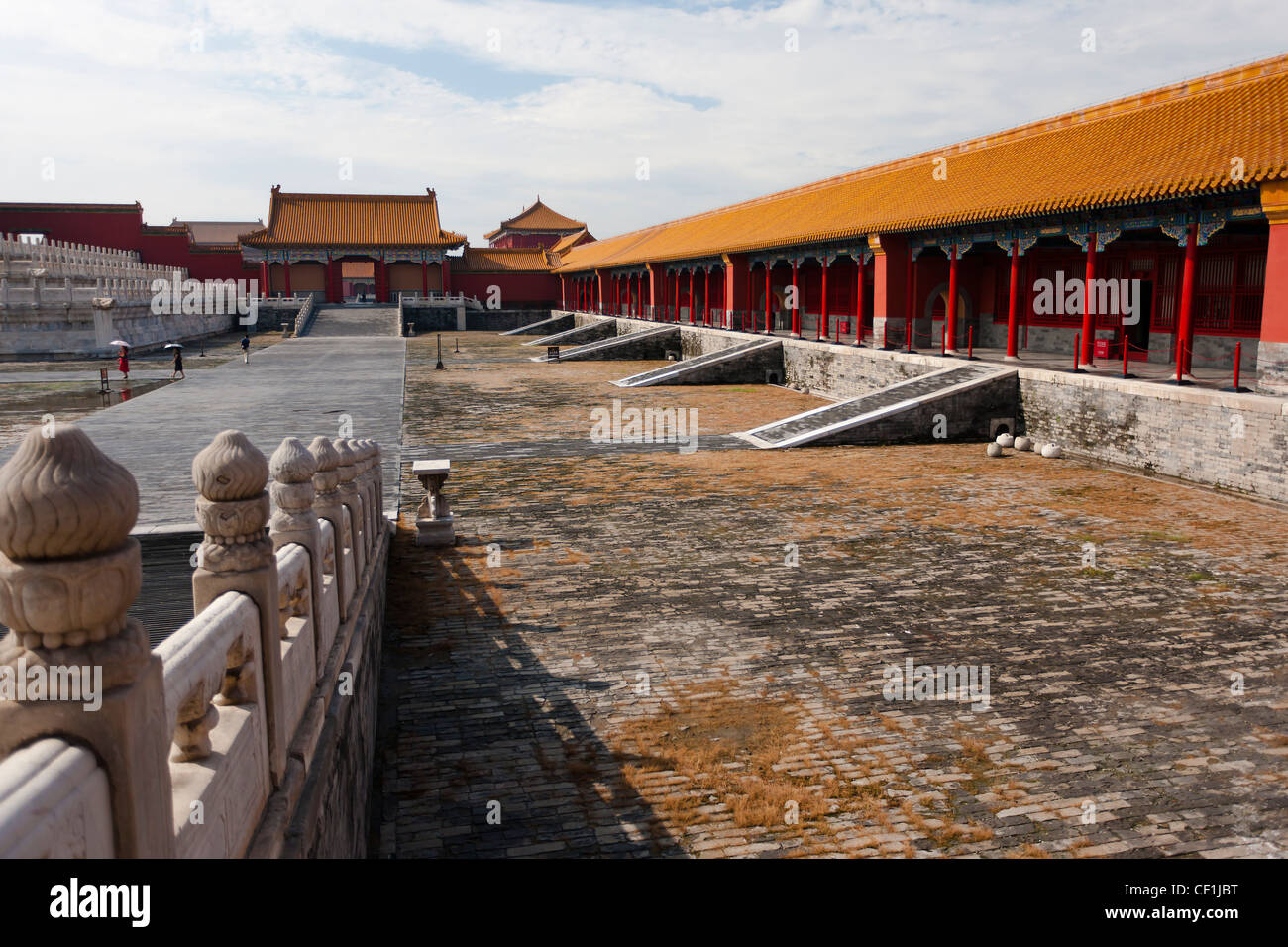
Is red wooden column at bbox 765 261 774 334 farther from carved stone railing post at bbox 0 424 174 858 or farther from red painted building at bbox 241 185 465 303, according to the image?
red painted building at bbox 241 185 465 303

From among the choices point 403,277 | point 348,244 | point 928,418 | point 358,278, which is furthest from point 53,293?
point 358,278

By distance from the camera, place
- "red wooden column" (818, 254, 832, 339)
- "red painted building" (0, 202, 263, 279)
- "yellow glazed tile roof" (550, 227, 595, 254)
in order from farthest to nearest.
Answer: "yellow glazed tile roof" (550, 227, 595, 254) < "red painted building" (0, 202, 263, 279) < "red wooden column" (818, 254, 832, 339)

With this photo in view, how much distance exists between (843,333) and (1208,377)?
13177mm

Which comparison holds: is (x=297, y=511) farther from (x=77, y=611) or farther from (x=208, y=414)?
(x=208, y=414)

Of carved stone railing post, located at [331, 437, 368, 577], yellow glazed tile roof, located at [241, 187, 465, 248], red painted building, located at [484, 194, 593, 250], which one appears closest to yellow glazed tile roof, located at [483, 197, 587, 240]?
red painted building, located at [484, 194, 593, 250]

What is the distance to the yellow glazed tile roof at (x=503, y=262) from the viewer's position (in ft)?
206

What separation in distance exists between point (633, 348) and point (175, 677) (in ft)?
116

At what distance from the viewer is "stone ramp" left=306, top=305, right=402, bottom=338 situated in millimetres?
50750

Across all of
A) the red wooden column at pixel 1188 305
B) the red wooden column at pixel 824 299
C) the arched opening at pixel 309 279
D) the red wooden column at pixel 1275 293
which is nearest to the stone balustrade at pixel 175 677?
the red wooden column at pixel 1275 293

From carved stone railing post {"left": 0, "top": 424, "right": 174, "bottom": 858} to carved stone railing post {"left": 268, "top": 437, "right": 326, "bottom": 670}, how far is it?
2.60 metres

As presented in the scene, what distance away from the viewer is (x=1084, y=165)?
16.9m

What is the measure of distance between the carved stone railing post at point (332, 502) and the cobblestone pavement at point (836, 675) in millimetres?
987

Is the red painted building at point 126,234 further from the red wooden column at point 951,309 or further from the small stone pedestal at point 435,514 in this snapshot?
the small stone pedestal at point 435,514

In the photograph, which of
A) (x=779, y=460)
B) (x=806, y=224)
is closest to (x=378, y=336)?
(x=806, y=224)
